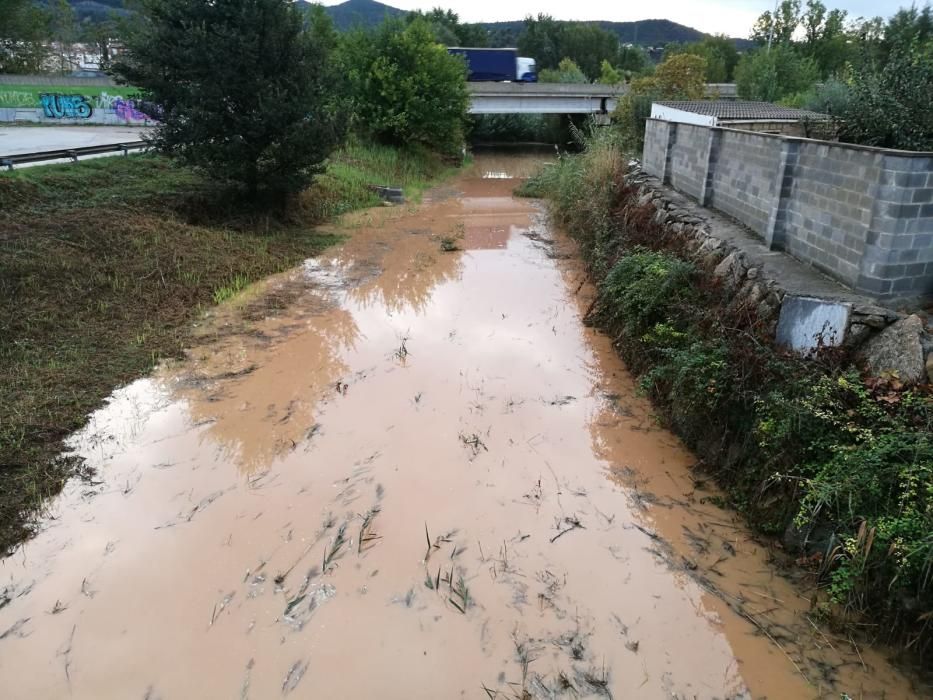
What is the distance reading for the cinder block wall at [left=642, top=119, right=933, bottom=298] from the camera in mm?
4996

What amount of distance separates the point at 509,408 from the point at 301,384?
95.6 inches

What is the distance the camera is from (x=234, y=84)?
477 inches

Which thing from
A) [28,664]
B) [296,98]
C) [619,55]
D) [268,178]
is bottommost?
[28,664]

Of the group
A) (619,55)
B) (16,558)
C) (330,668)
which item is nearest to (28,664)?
(16,558)

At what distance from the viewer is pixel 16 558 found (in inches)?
171

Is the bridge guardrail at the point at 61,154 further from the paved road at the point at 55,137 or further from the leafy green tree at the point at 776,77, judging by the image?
the leafy green tree at the point at 776,77

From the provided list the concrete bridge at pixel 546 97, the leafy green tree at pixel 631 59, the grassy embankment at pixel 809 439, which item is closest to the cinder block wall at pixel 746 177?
the grassy embankment at pixel 809 439

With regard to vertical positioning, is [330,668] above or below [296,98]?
below

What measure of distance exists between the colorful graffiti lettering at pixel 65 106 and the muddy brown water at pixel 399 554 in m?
25.9

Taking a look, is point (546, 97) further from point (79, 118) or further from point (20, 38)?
point (20, 38)

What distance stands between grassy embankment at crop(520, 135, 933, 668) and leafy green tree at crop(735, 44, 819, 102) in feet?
85.4

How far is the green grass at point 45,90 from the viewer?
25.8 metres

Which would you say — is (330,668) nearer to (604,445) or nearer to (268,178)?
(604,445)

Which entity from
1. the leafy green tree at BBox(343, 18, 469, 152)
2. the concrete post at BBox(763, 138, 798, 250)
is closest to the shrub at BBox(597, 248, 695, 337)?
the concrete post at BBox(763, 138, 798, 250)
